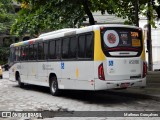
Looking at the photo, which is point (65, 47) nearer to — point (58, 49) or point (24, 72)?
point (58, 49)

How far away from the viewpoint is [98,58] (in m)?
13.6

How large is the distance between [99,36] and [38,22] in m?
8.00

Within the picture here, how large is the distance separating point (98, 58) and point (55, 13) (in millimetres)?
7801

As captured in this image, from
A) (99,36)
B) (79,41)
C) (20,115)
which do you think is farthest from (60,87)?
(20,115)

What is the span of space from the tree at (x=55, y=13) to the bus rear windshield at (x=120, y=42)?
6562 millimetres

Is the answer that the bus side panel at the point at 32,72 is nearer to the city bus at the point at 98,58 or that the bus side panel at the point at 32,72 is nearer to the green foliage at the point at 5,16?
the city bus at the point at 98,58

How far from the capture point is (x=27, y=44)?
69.0ft

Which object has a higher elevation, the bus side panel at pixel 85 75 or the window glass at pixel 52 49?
the window glass at pixel 52 49

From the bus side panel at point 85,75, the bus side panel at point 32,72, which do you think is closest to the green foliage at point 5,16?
the bus side panel at point 32,72

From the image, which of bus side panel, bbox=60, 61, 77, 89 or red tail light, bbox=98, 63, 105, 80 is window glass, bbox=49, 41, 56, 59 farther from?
red tail light, bbox=98, 63, 105, 80

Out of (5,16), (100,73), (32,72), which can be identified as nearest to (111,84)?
(100,73)

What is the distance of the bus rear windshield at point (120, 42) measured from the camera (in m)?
13.8

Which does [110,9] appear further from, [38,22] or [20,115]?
[20,115]

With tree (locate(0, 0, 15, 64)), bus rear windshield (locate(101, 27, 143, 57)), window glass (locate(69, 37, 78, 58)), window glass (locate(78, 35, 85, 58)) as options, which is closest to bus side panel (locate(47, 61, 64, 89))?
window glass (locate(69, 37, 78, 58))
